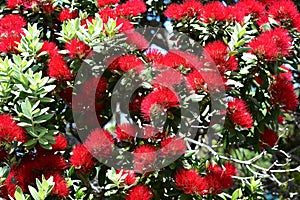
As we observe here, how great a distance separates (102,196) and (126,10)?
1086 mm

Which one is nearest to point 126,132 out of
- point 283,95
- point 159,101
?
point 159,101

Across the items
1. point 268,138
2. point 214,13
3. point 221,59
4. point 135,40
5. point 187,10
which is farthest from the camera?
point 268,138

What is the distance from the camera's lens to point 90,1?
10.9 feet

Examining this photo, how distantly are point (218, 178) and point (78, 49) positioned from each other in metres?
0.99

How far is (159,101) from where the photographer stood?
7.86 ft

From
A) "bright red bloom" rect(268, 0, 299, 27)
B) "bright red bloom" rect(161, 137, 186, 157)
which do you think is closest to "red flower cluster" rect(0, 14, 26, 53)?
"bright red bloom" rect(161, 137, 186, 157)

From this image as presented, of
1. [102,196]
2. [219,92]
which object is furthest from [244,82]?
[102,196]

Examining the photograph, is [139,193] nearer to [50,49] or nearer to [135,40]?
[135,40]

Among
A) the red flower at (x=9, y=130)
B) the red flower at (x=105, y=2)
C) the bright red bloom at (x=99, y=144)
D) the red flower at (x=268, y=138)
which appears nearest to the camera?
the red flower at (x=9, y=130)

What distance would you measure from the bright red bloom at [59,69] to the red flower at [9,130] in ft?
1.07

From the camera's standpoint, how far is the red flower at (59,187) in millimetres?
2418

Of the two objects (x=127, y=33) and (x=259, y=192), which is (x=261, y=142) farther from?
(x=127, y=33)

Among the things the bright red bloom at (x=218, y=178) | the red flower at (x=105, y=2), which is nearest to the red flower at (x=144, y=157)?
the bright red bloom at (x=218, y=178)

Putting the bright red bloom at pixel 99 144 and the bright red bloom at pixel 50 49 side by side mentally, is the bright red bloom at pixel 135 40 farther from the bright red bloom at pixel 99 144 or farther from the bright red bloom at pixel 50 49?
the bright red bloom at pixel 99 144
